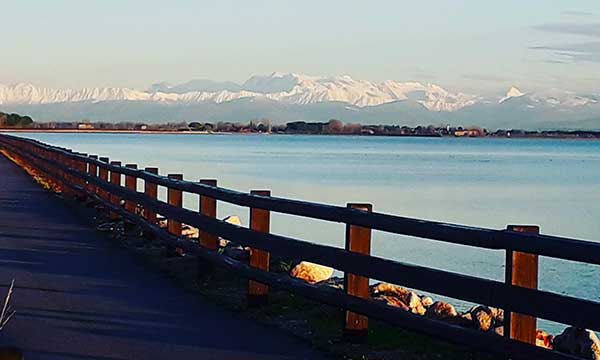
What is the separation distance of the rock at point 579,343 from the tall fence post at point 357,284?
2.08 meters

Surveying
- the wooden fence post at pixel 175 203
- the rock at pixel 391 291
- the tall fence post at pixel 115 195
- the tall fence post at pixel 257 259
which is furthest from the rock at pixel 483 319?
the tall fence post at pixel 115 195

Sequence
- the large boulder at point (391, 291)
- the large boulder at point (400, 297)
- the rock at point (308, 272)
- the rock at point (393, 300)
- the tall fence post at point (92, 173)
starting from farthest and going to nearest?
the tall fence post at point (92, 173), the rock at point (308, 272), the large boulder at point (391, 291), the large boulder at point (400, 297), the rock at point (393, 300)

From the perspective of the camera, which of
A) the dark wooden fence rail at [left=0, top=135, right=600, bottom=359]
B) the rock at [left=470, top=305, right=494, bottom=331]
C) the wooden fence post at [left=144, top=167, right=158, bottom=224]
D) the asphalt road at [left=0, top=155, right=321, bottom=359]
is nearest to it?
the dark wooden fence rail at [left=0, top=135, right=600, bottom=359]

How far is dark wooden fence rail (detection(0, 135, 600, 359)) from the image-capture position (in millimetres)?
7336

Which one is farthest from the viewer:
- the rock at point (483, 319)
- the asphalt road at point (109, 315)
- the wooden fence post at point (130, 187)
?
the wooden fence post at point (130, 187)

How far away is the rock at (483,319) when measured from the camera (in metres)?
11.8

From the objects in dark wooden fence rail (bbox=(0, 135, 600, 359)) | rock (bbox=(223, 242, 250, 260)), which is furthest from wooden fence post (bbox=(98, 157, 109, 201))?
dark wooden fence rail (bbox=(0, 135, 600, 359))

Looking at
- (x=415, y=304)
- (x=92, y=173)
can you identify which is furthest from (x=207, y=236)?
(x=92, y=173)

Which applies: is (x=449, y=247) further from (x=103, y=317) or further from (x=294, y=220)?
(x=103, y=317)

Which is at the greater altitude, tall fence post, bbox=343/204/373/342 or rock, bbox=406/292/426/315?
tall fence post, bbox=343/204/373/342

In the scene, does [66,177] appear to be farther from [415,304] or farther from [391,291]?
[415,304]

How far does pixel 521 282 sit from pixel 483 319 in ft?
14.3

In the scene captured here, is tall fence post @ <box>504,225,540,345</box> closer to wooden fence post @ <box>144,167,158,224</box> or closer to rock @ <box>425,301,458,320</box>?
rock @ <box>425,301,458,320</box>

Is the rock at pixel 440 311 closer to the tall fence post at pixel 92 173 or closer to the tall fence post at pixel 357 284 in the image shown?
the tall fence post at pixel 357 284
